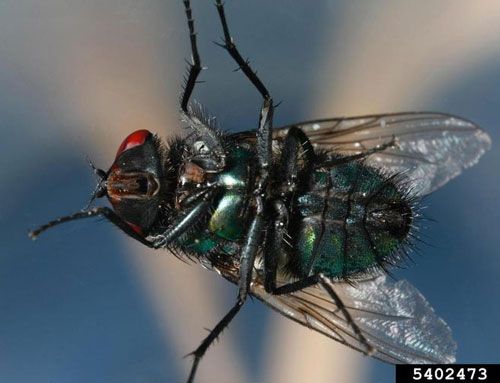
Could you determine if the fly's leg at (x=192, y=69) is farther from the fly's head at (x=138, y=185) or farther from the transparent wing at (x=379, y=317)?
the transparent wing at (x=379, y=317)

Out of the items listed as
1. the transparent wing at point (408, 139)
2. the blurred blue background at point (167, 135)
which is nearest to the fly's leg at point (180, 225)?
the transparent wing at point (408, 139)

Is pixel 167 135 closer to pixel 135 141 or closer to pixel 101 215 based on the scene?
pixel 135 141

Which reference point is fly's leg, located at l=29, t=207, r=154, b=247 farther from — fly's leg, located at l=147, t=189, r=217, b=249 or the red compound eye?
the red compound eye

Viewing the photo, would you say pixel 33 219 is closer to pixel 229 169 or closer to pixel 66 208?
pixel 66 208

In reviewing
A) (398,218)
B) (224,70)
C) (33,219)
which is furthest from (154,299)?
(398,218)

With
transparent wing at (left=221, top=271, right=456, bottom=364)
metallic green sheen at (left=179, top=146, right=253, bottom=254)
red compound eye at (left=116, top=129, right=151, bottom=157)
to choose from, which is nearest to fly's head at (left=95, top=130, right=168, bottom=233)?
red compound eye at (left=116, top=129, right=151, bottom=157)
